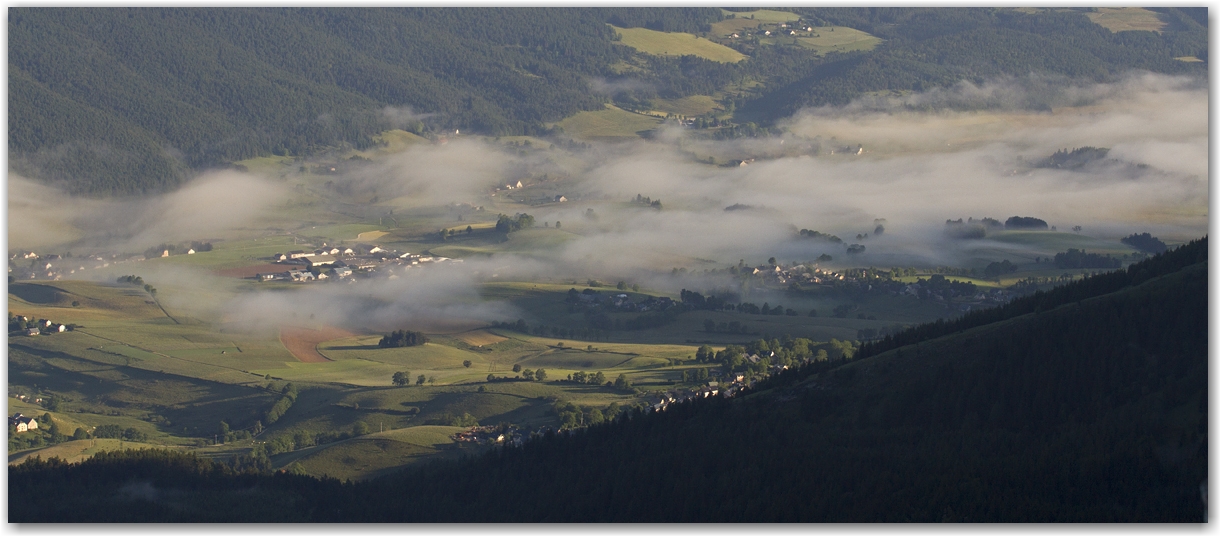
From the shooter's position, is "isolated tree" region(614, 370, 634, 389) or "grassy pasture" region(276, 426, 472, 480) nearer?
"grassy pasture" region(276, 426, 472, 480)

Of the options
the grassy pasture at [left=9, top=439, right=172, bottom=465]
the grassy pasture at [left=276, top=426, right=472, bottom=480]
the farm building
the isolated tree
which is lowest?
the grassy pasture at [left=276, top=426, right=472, bottom=480]

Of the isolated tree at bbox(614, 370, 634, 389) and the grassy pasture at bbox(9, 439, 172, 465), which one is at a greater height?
the isolated tree at bbox(614, 370, 634, 389)

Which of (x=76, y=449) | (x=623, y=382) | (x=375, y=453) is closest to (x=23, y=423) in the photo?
(x=76, y=449)

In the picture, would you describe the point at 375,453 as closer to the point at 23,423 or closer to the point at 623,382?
the point at 623,382

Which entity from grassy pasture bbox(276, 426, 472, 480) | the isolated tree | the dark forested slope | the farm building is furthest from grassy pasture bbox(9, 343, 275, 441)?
the dark forested slope

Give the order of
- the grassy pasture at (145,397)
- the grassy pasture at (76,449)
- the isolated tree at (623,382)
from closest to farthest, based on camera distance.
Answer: the grassy pasture at (76,449), the isolated tree at (623,382), the grassy pasture at (145,397)

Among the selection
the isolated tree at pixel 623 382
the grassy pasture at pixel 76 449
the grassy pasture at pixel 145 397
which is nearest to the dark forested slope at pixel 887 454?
the grassy pasture at pixel 76 449

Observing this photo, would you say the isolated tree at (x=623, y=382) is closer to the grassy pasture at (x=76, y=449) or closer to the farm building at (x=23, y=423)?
the grassy pasture at (x=76, y=449)

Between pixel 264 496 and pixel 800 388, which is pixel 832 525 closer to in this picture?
pixel 800 388

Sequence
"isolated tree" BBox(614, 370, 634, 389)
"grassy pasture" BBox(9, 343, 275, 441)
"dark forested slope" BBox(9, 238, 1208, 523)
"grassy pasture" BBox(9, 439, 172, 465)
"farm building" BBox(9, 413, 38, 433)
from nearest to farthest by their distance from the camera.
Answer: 1. "dark forested slope" BBox(9, 238, 1208, 523)
2. "grassy pasture" BBox(9, 439, 172, 465)
3. "farm building" BBox(9, 413, 38, 433)
4. "isolated tree" BBox(614, 370, 634, 389)
5. "grassy pasture" BBox(9, 343, 275, 441)

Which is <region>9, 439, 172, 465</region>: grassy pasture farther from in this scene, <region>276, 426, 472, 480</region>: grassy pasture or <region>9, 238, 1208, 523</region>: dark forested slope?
<region>276, 426, 472, 480</region>: grassy pasture
